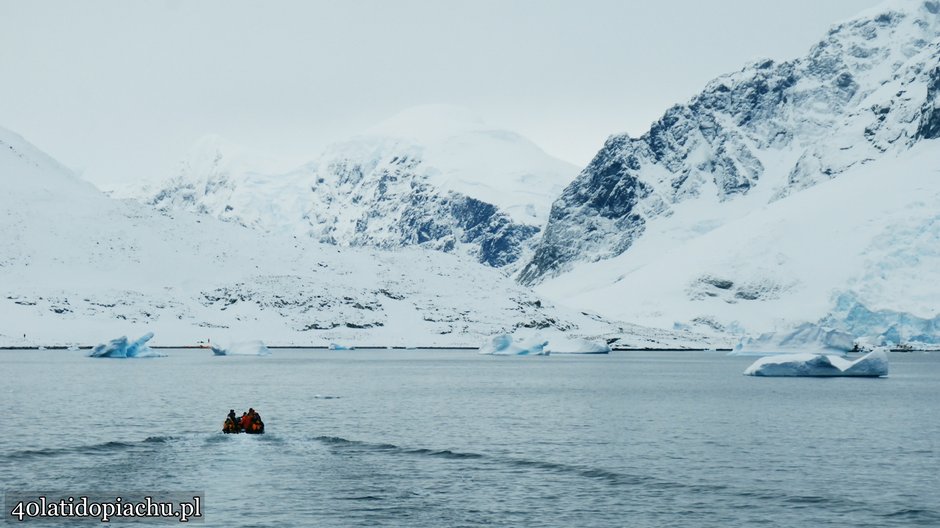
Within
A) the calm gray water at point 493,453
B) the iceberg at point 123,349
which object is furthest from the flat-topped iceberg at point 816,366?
the iceberg at point 123,349

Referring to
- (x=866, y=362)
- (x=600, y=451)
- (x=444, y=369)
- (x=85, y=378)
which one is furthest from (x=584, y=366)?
(x=600, y=451)

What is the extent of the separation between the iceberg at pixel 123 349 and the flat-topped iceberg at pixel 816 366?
316 ft

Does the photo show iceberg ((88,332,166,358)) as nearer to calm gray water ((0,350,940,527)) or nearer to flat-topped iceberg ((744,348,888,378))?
calm gray water ((0,350,940,527))

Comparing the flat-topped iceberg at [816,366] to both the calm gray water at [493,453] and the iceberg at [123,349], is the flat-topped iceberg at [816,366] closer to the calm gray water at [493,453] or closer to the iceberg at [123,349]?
the calm gray water at [493,453]

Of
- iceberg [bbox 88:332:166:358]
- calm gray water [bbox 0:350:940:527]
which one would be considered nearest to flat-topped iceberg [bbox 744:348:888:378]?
calm gray water [bbox 0:350:940:527]

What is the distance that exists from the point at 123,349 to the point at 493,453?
440 feet

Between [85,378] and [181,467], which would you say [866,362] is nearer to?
[85,378]

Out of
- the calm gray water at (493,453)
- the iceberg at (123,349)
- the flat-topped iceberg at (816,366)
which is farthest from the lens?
the iceberg at (123,349)

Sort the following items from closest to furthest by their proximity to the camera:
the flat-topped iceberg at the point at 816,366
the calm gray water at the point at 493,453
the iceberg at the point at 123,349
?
the calm gray water at the point at 493,453 < the flat-topped iceberg at the point at 816,366 < the iceberg at the point at 123,349

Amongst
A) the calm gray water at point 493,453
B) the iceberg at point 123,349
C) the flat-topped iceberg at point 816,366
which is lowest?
the calm gray water at point 493,453

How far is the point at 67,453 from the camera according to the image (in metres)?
60.8

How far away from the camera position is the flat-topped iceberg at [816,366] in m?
136

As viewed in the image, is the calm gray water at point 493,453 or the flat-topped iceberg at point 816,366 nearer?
the calm gray water at point 493,453

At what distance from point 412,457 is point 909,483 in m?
25.8
